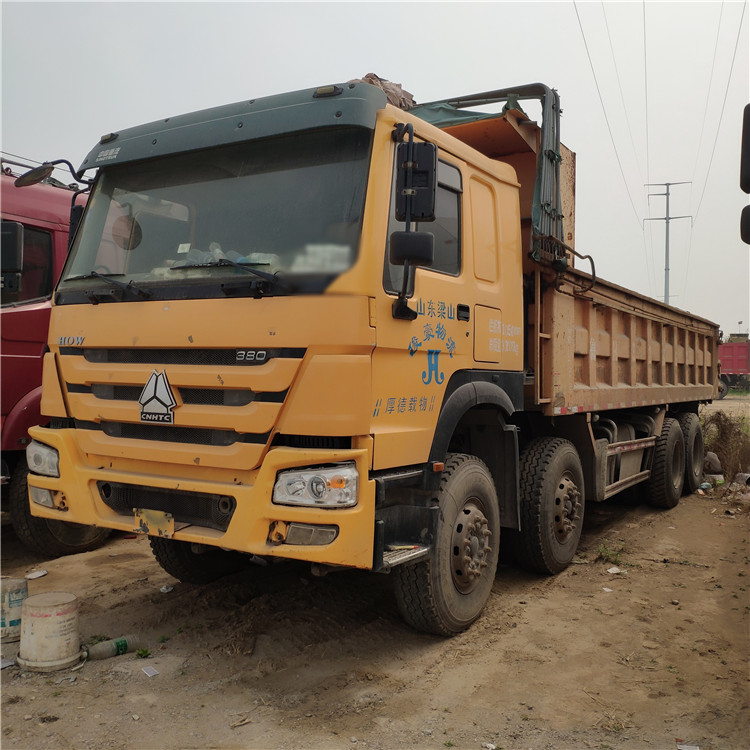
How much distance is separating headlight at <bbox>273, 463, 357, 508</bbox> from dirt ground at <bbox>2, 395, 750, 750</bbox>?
977 mm

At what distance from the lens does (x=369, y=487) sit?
10.2ft

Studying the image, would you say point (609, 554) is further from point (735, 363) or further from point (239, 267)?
point (735, 363)

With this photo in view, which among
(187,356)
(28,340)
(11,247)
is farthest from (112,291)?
(28,340)

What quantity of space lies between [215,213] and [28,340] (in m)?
2.63

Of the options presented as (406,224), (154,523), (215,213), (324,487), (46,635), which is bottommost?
(46,635)

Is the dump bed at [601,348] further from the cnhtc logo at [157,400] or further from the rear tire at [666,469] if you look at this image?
the cnhtc logo at [157,400]

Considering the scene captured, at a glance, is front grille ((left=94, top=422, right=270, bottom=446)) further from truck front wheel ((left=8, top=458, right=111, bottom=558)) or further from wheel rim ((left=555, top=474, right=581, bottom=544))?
wheel rim ((left=555, top=474, right=581, bottom=544))

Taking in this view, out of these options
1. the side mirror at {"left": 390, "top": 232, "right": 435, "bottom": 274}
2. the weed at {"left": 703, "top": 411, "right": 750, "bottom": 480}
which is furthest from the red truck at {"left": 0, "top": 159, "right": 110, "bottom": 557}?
the weed at {"left": 703, "top": 411, "right": 750, "bottom": 480}

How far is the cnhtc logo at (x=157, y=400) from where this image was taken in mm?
3389

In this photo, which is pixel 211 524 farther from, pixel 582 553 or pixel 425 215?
pixel 582 553

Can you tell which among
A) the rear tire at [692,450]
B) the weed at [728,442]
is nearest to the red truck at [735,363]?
the weed at [728,442]

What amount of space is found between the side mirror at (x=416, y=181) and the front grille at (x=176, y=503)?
1.56m

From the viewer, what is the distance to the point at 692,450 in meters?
8.66

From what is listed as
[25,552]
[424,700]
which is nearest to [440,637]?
[424,700]
